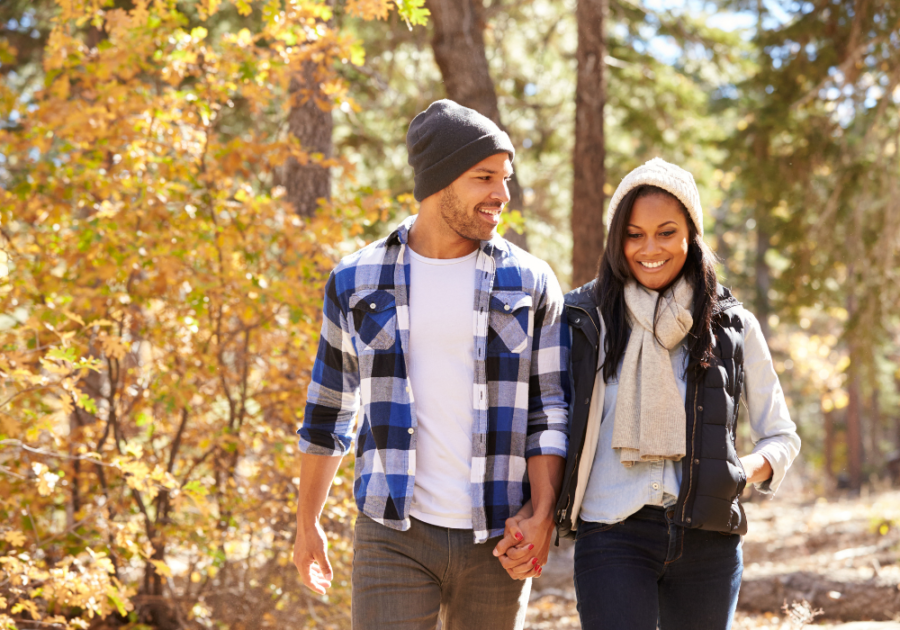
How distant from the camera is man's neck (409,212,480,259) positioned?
9.29ft

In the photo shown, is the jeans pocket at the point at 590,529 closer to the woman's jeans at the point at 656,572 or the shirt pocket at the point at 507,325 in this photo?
the woman's jeans at the point at 656,572

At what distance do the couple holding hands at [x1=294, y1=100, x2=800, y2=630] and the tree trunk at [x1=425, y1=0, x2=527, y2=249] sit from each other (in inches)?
170

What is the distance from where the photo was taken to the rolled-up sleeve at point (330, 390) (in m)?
2.94

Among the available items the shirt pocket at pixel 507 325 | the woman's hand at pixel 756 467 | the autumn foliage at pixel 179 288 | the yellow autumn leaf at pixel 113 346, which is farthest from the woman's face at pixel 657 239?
the yellow autumn leaf at pixel 113 346

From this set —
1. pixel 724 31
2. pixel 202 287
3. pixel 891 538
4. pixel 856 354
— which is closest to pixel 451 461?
pixel 202 287

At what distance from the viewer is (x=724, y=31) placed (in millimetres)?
11359

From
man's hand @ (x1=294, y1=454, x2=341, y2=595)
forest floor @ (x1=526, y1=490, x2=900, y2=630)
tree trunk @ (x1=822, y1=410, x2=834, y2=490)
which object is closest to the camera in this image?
man's hand @ (x1=294, y1=454, x2=341, y2=595)

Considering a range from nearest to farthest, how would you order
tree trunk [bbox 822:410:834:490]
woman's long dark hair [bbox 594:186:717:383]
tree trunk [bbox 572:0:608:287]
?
woman's long dark hair [bbox 594:186:717:383] < tree trunk [bbox 572:0:608:287] < tree trunk [bbox 822:410:834:490]

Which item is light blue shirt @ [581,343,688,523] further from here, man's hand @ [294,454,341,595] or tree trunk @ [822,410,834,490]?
tree trunk @ [822,410,834,490]

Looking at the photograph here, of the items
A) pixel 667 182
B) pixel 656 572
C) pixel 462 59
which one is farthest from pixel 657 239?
pixel 462 59

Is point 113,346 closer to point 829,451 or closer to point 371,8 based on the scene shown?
point 371,8

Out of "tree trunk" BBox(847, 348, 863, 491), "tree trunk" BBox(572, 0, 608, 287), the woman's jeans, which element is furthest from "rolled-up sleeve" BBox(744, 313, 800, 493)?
"tree trunk" BBox(847, 348, 863, 491)

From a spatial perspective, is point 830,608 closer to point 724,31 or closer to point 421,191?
point 421,191

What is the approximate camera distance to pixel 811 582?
6.73 m
